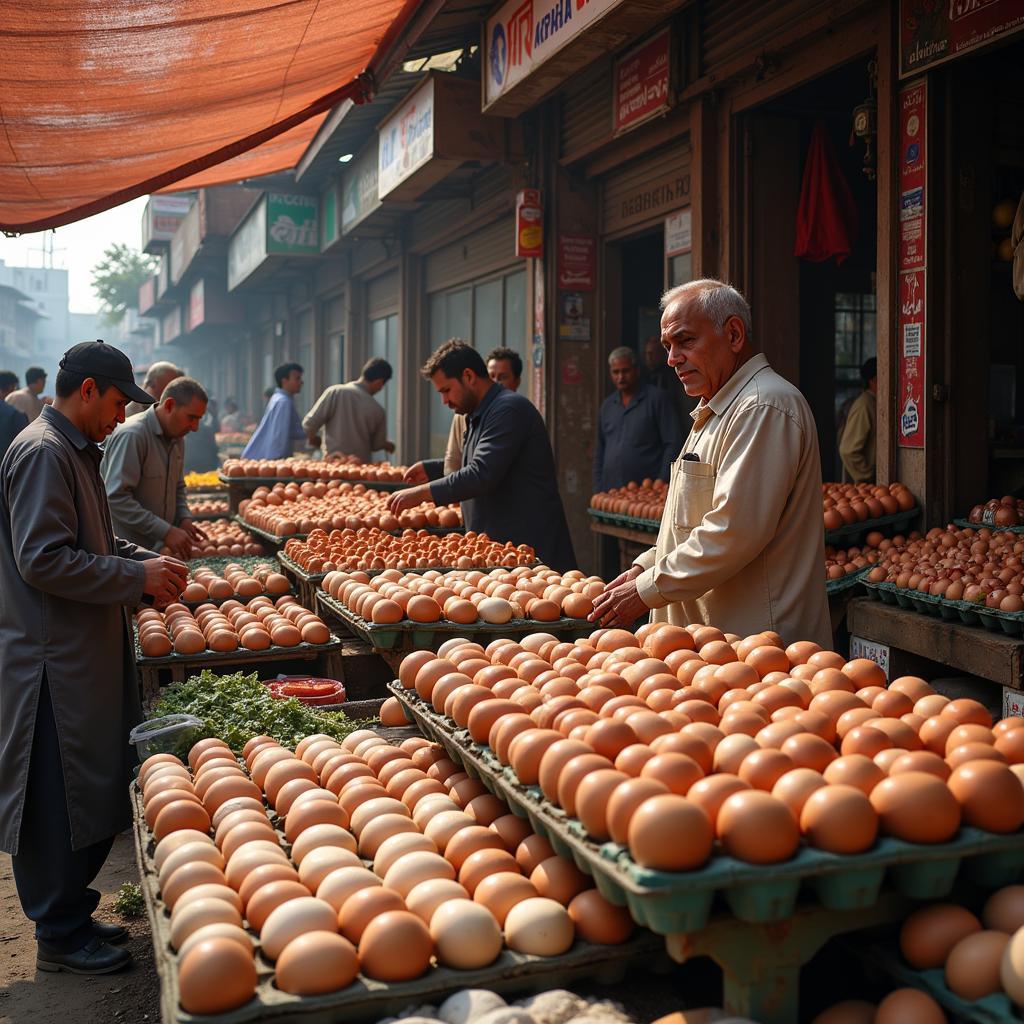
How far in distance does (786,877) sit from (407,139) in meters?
10.6

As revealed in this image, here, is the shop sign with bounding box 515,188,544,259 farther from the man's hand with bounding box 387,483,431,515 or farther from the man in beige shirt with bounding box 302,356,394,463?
the man's hand with bounding box 387,483,431,515

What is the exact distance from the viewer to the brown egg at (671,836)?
5.70 ft

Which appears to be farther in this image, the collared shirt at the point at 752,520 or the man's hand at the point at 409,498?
the man's hand at the point at 409,498

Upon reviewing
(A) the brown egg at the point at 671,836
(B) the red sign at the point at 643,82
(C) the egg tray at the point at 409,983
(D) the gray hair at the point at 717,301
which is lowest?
(C) the egg tray at the point at 409,983

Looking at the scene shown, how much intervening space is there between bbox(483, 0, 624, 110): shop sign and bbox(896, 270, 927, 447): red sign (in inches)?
96.3

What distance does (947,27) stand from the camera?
555 cm

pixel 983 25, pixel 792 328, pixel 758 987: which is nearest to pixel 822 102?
pixel 792 328

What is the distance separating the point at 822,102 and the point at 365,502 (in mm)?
4540

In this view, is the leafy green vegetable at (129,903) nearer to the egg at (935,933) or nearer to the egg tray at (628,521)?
the egg at (935,933)

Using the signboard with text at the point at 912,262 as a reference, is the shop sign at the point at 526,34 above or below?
above

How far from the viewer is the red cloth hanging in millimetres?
7602

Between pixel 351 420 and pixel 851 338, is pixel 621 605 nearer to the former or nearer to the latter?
pixel 851 338

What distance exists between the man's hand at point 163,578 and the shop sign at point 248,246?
16.1 metres

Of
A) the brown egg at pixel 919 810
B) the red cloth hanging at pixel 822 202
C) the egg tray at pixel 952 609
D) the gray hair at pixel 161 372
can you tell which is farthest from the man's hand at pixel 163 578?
the red cloth hanging at pixel 822 202
